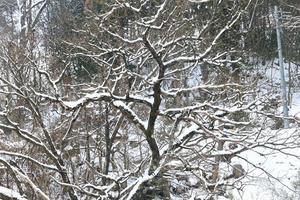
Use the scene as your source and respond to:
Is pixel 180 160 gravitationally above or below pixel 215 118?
below

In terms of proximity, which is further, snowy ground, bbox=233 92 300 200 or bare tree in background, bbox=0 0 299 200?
snowy ground, bbox=233 92 300 200

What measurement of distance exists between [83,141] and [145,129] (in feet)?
20.5

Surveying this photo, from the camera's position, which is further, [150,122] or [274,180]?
[274,180]

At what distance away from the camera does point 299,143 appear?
9.52 meters

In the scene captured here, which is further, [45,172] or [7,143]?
[7,143]

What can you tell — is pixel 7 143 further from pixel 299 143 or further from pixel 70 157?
pixel 299 143

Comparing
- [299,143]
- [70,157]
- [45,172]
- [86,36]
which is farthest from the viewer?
[86,36]

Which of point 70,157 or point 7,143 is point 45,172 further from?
point 7,143

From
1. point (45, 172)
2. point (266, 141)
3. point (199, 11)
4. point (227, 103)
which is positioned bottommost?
point (45, 172)

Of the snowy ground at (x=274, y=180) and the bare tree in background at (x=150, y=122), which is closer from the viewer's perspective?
the bare tree in background at (x=150, y=122)

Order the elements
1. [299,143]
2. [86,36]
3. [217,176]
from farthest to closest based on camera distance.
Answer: [86,36] → [217,176] → [299,143]

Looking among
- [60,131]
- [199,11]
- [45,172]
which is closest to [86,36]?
[60,131]

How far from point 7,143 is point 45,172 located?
2.39m

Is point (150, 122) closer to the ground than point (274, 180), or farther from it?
closer to the ground
